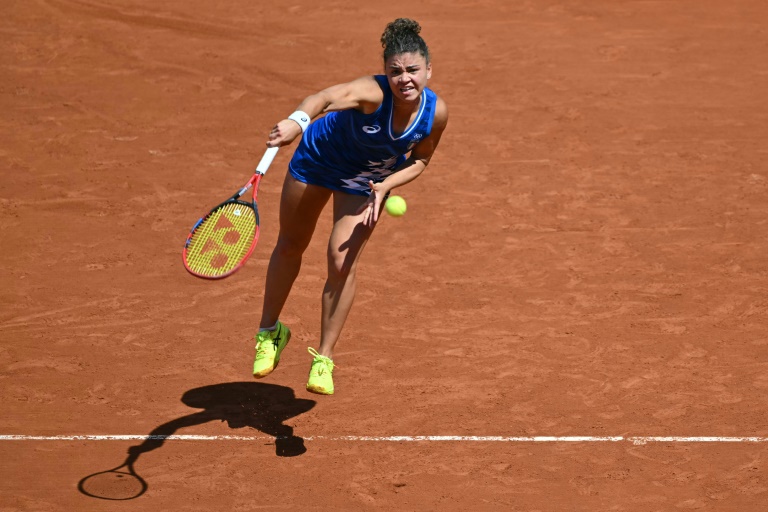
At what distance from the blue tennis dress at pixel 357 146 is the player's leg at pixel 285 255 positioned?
0.32 feet

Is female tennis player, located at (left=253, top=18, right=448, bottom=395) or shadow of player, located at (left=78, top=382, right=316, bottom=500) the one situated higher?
female tennis player, located at (left=253, top=18, right=448, bottom=395)

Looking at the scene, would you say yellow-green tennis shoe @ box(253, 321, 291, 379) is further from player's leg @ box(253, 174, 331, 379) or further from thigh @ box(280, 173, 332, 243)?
thigh @ box(280, 173, 332, 243)

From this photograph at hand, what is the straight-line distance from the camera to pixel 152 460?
21.5 feet

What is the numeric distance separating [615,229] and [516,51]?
14.9 ft

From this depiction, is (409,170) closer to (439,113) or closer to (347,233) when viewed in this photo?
(439,113)

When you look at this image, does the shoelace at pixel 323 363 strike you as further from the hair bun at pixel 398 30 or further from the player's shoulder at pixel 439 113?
the hair bun at pixel 398 30

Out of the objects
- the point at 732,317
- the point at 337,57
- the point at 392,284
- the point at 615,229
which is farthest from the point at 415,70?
the point at 337,57

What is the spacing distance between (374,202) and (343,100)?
0.66 m

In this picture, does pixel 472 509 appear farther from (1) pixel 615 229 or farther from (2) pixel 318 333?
(1) pixel 615 229

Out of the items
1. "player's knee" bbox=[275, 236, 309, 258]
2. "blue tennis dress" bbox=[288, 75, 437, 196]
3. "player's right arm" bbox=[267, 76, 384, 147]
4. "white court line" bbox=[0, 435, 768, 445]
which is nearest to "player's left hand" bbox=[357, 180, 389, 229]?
"blue tennis dress" bbox=[288, 75, 437, 196]

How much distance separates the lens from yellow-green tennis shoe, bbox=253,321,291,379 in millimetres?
6574

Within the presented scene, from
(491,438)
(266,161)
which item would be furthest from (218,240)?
(491,438)

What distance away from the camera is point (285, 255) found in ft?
22.4

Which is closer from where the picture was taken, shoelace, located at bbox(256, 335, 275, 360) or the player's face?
the player's face
